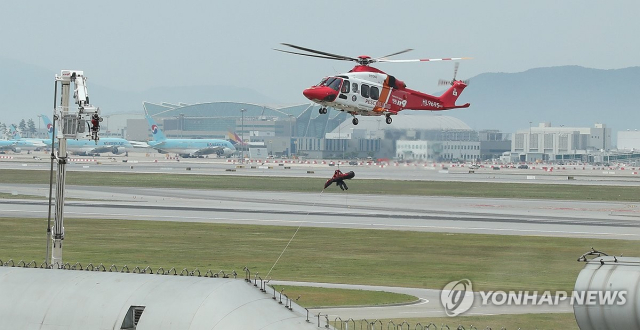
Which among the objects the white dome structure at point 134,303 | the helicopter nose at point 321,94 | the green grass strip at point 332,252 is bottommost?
the green grass strip at point 332,252

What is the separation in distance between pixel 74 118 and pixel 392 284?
2287cm

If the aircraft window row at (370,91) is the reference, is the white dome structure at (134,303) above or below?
below

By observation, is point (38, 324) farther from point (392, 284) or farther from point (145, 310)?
point (392, 284)

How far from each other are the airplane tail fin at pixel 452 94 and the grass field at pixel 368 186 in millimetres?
82519

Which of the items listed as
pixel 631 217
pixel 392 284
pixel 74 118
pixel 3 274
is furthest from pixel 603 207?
pixel 3 274

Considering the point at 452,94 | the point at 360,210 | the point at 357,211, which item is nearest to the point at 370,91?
the point at 452,94

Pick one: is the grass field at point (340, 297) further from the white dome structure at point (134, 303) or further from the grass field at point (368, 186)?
the grass field at point (368, 186)

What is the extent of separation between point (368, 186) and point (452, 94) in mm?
91451

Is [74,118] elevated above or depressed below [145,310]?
above

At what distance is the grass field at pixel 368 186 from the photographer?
137 metres

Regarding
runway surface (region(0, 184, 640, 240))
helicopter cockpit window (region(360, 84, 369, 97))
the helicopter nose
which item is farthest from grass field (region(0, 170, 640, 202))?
the helicopter nose

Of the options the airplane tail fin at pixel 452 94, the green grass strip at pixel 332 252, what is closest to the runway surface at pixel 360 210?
the green grass strip at pixel 332 252

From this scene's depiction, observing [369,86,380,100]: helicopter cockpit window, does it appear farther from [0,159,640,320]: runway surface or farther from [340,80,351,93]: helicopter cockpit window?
[0,159,640,320]: runway surface

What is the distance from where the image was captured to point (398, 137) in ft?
214
